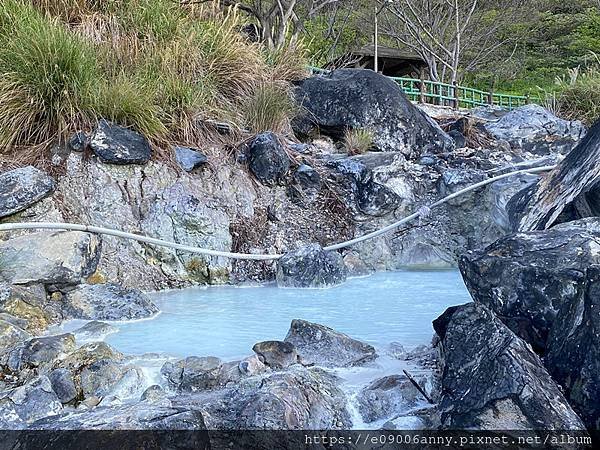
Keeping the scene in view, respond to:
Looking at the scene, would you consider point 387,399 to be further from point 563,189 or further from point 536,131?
point 536,131

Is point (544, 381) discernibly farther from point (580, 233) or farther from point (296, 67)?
point (296, 67)

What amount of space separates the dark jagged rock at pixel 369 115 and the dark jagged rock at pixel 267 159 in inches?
42.8

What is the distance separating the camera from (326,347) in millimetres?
2586

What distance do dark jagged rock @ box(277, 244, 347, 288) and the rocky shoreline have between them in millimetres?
12

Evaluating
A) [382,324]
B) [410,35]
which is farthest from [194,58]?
[410,35]

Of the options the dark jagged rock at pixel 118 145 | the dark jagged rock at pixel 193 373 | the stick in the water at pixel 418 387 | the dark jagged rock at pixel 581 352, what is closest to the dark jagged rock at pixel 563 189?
the dark jagged rock at pixel 581 352

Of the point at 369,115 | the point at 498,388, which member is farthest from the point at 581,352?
the point at 369,115

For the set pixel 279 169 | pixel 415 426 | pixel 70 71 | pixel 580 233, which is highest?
pixel 70 71

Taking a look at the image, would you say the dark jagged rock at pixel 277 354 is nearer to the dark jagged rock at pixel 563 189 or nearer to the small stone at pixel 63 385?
the small stone at pixel 63 385

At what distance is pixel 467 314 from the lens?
2.13 m

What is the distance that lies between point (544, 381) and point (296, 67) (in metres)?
5.37

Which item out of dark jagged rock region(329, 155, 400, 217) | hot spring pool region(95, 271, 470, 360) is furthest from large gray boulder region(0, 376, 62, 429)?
dark jagged rock region(329, 155, 400, 217)

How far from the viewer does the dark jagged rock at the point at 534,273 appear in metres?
2.21

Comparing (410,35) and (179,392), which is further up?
(410,35)
